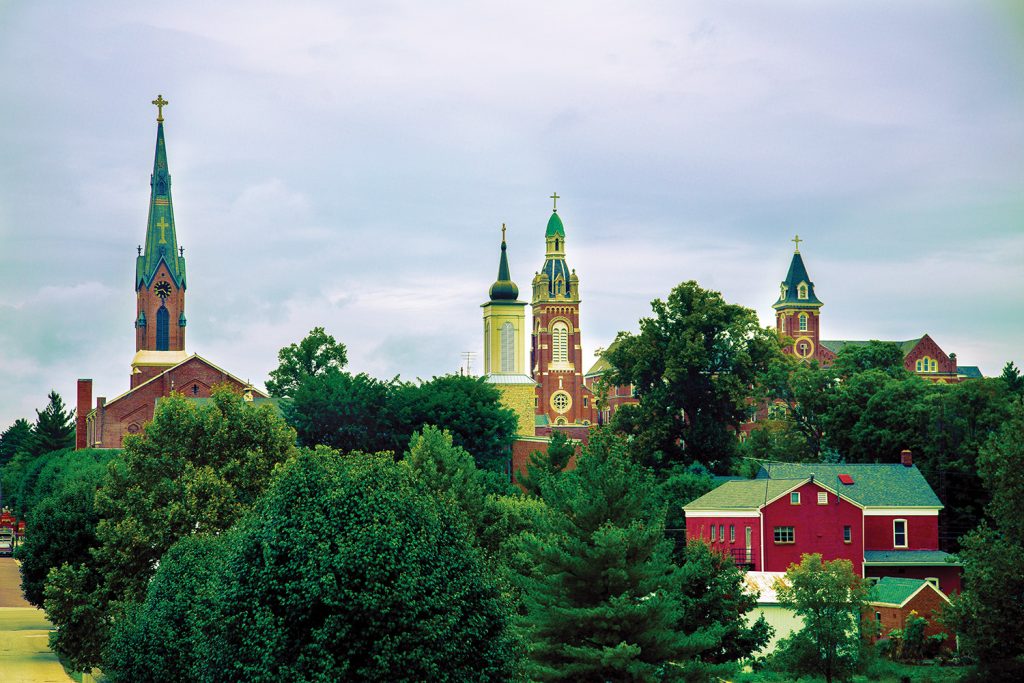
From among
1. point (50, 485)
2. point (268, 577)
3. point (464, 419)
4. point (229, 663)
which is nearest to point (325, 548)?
point (268, 577)

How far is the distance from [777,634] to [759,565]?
34.4 ft

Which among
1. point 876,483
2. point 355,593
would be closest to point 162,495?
point 355,593

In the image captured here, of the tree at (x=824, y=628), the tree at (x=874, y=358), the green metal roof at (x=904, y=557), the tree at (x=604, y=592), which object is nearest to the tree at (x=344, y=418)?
the green metal roof at (x=904, y=557)

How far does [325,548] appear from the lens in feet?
89.8

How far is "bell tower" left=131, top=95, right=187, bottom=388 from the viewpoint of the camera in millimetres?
152750

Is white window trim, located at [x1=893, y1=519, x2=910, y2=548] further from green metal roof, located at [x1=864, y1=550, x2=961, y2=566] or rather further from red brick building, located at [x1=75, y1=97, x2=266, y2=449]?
red brick building, located at [x1=75, y1=97, x2=266, y2=449]

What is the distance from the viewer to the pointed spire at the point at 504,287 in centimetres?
11953

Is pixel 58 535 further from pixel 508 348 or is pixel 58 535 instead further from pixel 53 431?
pixel 53 431

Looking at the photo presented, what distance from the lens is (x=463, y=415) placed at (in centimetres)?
9269

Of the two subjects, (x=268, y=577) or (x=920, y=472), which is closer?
(x=268, y=577)

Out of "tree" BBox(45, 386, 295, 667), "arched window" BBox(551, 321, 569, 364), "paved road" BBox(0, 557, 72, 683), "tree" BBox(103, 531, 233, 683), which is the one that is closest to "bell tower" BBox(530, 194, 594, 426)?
"arched window" BBox(551, 321, 569, 364)

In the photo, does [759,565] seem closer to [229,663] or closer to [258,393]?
[229,663]

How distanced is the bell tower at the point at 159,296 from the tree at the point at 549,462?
254 feet

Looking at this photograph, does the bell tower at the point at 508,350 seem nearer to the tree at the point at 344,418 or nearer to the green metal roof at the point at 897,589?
the tree at the point at 344,418
